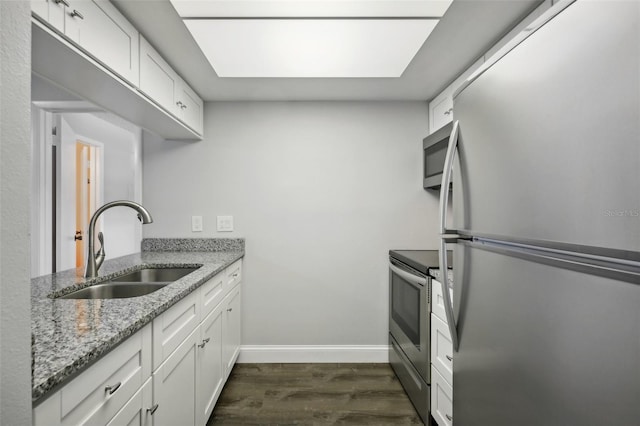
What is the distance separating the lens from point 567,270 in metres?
0.64

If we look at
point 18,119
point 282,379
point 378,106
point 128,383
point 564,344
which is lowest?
point 282,379

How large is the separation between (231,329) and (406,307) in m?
1.25

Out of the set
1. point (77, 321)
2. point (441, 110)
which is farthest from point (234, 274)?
point (441, 110)

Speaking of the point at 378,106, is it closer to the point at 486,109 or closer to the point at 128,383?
the point at 486,109

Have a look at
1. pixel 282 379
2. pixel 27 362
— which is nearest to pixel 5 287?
pixel 27 362

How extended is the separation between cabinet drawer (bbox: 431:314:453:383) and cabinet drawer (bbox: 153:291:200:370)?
1244mm

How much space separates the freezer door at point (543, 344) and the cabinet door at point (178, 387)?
3.50 ft

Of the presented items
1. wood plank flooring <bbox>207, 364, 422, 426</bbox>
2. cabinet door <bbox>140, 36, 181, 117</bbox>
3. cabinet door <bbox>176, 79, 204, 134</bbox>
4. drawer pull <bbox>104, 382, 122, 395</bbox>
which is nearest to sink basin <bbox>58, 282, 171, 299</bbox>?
drawer pull <bbox>104, 382, 122, 395</bbox>

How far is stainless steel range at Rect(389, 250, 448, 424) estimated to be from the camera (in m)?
1.79

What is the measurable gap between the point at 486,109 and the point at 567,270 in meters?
0.49

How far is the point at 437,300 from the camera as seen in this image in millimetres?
1689

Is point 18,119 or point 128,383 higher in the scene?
point 18,119

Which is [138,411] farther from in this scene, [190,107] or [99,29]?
[190,107]

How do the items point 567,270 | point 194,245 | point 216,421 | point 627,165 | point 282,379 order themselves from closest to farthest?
point 627,165 → point 567,270 → point 216,421 → point 282,379 → point 194,245
